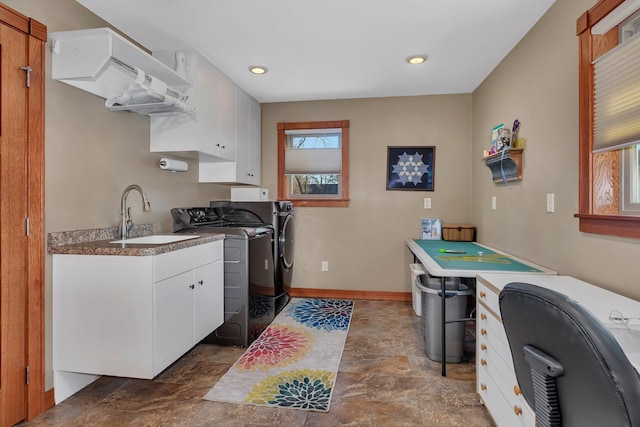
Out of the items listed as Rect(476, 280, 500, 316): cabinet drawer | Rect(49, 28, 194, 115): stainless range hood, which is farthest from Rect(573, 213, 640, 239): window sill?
Rect(49, 28, 194, 115): stainless range hood

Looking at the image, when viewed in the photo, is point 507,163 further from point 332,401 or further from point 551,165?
point 332,401

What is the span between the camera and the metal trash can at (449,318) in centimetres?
230

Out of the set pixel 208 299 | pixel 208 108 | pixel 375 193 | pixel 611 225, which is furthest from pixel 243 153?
pixel 611 225

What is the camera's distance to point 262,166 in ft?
13.1

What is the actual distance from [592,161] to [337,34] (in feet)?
5.77

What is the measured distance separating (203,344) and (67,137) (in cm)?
178

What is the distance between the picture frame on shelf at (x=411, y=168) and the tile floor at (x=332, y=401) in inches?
72.2

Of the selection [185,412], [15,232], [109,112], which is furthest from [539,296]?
[109,112]

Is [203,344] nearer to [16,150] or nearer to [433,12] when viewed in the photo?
[16,150]

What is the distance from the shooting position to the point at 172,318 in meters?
1.88

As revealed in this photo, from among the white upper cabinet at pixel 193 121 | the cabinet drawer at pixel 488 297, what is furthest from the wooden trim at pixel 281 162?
the cabinet drawer at pixel 488 297

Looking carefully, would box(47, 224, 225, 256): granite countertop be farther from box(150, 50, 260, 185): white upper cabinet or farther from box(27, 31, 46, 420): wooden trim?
box(150, 50, 260, 185): white upper cabinet

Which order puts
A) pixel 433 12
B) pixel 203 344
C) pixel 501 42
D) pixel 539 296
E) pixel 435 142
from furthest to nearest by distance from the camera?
pixel 435 142 → pixel 203 344 → pixel 501 42 → pixel 433 12 → pixel 539 296

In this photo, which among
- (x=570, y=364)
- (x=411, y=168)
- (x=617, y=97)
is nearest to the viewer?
(x=570, y=364)
